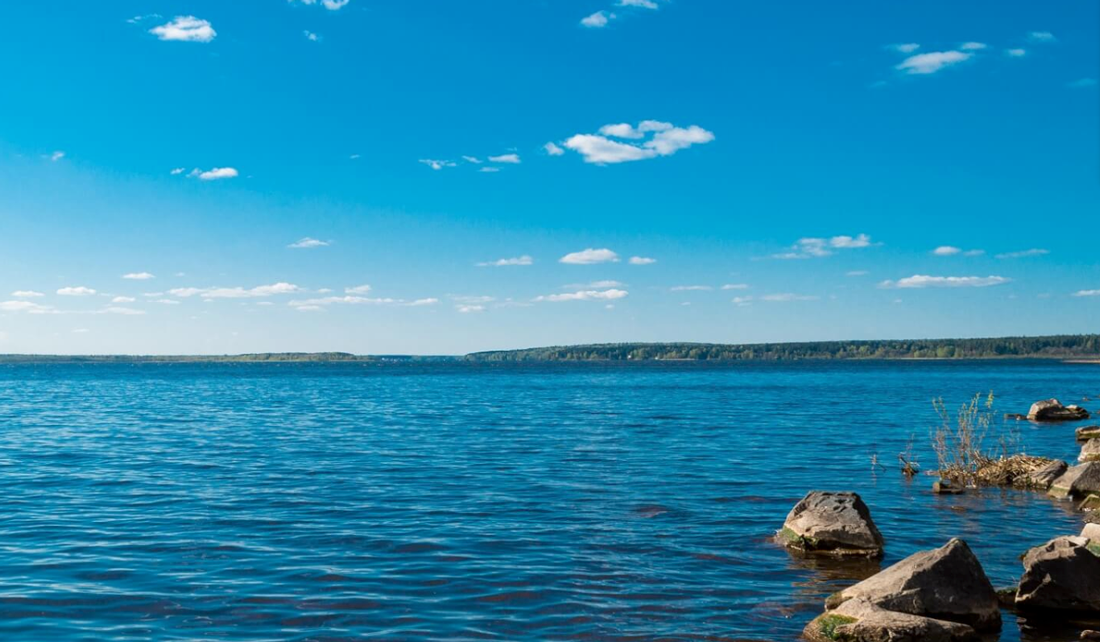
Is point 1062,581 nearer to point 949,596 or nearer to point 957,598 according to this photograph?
point 957,598

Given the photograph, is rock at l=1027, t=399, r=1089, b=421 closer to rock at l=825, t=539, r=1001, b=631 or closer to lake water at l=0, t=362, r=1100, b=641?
lake water at l=0, t=362, r=1100, b=641

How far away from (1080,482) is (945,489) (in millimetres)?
3337

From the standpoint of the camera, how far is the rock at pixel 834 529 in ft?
59.0

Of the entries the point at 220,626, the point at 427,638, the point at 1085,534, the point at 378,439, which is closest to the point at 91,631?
the point at 220,626

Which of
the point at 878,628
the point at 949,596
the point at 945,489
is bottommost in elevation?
the point at 945,489

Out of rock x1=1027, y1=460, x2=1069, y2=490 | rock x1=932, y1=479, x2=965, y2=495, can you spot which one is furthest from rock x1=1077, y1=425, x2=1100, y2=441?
rock x1=932, y1=479, x2=965, y2=495

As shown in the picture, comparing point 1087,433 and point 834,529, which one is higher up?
point 834,529

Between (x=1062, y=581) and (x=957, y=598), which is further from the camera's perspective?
(x=1062, y=581)

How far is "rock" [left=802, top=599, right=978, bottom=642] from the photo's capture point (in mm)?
12234

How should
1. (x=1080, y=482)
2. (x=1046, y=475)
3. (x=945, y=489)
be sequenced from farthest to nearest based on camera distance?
(x=1046, y=475) < (x=945, y=489) < (x=1080, y=482)

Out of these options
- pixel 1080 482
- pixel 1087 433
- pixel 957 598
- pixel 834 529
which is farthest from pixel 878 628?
pixel 1087 433

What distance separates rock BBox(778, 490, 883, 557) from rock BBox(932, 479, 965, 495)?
8052 millimetres

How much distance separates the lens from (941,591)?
13.4 metres

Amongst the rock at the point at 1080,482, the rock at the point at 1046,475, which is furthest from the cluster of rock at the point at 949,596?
the rock at the point at 1046,475
